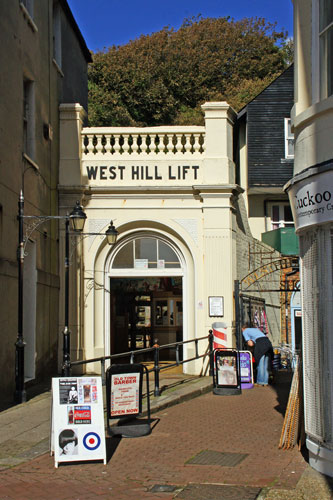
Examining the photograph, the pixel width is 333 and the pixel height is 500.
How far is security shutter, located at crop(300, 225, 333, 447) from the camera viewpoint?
7191mm

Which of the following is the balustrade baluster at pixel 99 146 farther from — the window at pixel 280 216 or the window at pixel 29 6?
the window at pixel 280 216

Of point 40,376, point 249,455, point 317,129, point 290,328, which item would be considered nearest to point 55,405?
point 249,455

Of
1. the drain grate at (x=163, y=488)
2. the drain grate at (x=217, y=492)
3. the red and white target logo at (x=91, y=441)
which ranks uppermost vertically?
the red and white target logo at (x=91, y=441)

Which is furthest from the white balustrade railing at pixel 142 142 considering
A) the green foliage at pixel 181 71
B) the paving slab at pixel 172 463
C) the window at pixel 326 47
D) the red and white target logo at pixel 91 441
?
the green foliage at pixel 181 71

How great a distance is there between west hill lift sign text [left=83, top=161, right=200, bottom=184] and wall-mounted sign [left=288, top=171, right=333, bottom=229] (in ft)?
28.8

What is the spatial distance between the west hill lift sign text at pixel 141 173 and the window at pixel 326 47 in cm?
875

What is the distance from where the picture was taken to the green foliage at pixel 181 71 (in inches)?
1407

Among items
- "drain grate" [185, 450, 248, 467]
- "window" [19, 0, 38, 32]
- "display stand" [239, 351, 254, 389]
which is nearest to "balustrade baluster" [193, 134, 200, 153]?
"window" [19, 0, 38, 32]

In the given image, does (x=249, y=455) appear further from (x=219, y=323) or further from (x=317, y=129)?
(x=219, y=323)

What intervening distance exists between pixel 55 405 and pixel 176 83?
105 feet

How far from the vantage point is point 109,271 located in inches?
657

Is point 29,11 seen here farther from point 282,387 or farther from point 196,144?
point 282,387

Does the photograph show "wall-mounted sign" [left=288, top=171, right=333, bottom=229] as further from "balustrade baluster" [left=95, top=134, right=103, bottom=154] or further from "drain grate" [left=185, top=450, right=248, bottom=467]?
"balustrade baluster" [left=95, top=134, right=103, bottom=154]

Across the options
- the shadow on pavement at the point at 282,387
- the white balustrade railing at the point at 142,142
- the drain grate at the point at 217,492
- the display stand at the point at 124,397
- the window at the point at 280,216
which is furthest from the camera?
the window at the point at 280,216
